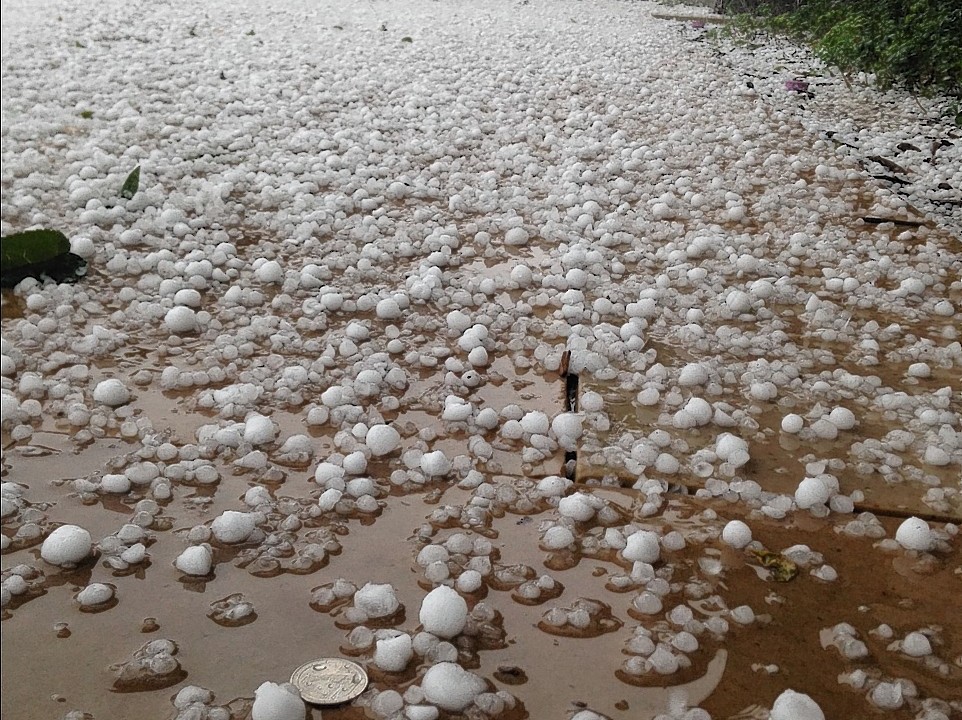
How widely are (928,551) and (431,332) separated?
1.03 meters

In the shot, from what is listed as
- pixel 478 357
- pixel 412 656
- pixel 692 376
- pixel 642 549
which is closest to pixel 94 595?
pixel 412 656

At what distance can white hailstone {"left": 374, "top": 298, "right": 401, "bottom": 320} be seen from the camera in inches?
68.5

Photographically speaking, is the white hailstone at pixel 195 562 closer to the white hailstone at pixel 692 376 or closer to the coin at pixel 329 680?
the coin at pixel 329 680

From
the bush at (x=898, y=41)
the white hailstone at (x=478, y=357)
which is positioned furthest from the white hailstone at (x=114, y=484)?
the bush at (x=898, y=41)

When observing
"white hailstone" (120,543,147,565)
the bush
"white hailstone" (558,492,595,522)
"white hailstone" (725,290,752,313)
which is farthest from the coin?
the bush

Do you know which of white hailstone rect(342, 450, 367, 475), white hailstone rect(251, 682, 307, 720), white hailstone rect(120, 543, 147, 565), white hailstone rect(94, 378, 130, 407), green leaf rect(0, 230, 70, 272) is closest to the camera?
green leaf rect(0, 230, 70, 272)

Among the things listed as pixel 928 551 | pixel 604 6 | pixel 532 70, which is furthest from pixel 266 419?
pixel 604 6

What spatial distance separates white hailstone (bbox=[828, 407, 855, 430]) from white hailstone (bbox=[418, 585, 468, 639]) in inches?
32.9

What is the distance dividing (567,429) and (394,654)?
580 millimetres

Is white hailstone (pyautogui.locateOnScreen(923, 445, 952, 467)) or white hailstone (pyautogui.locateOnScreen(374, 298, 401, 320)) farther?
white hailstone (pyautogui.locateOnScreen(374, 298, 401, 320))

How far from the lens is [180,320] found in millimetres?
1608

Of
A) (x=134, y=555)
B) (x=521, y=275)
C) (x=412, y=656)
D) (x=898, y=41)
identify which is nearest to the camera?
(x=412, y=656)

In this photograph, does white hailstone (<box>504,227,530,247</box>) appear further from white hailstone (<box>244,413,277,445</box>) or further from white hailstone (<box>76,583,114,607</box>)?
white hailstone (<box>76,583,114,607</box>)

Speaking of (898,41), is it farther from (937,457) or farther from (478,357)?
(478,357)
